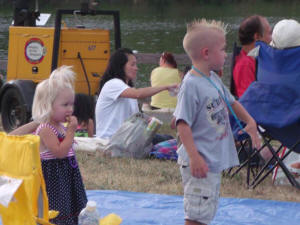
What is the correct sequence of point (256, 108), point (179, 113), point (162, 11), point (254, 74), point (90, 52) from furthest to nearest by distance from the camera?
point (162, 11) → point (90, 52) → point (254, 74) → point (256, 108) → point (179, 113)

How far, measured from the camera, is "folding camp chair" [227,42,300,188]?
15.3ft

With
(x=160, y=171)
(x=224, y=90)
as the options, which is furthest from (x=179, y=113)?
(x=160, y=171)

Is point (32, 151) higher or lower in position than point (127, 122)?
higher

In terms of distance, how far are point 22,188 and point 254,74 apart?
282cm

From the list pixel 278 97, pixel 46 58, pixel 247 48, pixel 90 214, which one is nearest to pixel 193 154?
pixel 90 214

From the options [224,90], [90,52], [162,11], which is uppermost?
[224,90]

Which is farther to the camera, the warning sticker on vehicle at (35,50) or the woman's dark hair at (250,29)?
the warning sticker on vehicle at (35,50)

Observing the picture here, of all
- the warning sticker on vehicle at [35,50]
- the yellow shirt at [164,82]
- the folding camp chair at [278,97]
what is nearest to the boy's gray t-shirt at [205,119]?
the folding camp chair at [278,97]

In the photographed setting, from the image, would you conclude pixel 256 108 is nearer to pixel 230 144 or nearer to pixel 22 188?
pixel 230 144

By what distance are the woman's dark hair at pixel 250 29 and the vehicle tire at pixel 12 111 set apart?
2640 millimetres

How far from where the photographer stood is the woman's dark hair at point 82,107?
20.3 ft

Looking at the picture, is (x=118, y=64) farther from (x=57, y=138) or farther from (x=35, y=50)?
(x=57, y=138)

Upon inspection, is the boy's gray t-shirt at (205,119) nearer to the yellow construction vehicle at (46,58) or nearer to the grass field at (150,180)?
the grass field at (150,180)

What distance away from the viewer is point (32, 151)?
300 centimetres
